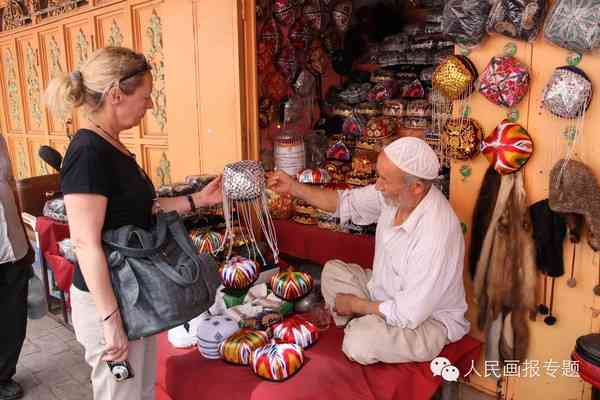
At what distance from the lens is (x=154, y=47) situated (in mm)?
3338

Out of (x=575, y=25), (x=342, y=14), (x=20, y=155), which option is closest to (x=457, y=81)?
(x=575, y=25)

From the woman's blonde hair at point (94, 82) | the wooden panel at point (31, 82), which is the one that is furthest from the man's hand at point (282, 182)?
the wooden panel at point (31, 82)

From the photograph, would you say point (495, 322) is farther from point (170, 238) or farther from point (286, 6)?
point (286, 6)

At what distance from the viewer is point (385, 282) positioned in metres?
1.85

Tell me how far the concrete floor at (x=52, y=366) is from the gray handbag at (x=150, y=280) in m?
1.29

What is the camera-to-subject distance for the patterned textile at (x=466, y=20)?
180 centimetres

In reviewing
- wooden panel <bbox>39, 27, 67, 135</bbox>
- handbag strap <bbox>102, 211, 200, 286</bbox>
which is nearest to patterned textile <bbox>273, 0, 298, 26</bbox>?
handbag strap <bbox>102, 211, 200, 286</bbox>

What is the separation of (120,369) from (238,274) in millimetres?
792

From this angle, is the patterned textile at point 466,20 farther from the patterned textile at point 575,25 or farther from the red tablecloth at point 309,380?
the red tablecloth at point 309,380

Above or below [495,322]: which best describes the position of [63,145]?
above

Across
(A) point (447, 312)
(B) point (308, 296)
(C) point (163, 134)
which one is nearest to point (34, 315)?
(C) point (163, 134)

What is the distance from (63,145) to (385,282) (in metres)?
4.04

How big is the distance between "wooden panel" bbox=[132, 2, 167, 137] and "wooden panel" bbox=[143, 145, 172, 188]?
0.11 meters

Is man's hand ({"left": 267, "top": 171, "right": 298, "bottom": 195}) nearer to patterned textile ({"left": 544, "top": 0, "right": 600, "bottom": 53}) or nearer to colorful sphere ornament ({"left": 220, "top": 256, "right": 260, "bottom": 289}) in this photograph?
colorful sphere ornament ({"left": 220, "top": 256, "right": 260, "bottom": 289})
